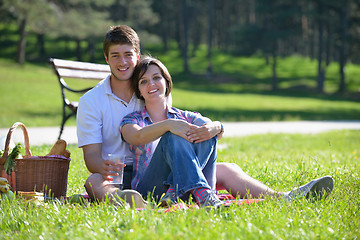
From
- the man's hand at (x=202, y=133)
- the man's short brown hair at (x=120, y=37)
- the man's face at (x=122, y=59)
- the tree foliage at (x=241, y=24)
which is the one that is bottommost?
the man's hand at (x=202, y=133)

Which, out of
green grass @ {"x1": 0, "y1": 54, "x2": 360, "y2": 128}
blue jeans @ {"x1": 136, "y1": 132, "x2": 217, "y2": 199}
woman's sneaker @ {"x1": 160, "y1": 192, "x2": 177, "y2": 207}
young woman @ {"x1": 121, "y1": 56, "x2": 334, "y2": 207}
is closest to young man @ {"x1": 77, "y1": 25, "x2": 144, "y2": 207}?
young woman @ {"x1": 121, "y1": 56, "x2": 334, "y2": 207}

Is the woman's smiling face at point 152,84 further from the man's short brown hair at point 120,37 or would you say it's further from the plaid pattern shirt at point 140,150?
the man's short brown hair at point 120,37

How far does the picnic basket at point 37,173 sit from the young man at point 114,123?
27cm

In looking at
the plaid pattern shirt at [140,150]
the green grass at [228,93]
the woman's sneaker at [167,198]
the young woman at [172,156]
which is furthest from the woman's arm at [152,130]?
the green grass at [228,93]

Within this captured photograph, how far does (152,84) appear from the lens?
3.64 metres

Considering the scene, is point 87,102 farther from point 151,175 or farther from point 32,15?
point 32,15

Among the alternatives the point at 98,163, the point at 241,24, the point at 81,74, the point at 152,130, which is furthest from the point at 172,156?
the point at 241,24

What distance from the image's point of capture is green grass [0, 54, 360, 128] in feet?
54.1

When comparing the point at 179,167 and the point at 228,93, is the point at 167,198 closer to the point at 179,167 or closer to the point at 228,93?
the point at 179,167

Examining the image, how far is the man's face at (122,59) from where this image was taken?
377 cm

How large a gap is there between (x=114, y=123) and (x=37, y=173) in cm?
75

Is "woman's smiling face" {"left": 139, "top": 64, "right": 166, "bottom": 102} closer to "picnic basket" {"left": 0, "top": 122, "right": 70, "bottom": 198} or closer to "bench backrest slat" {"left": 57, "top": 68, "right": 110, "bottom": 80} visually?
"picnic basket" {"left": 0, "top": 122, "right": 70, "bottom": 198}

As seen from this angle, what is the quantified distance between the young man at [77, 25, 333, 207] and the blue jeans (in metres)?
0.20

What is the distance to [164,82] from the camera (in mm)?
3709
